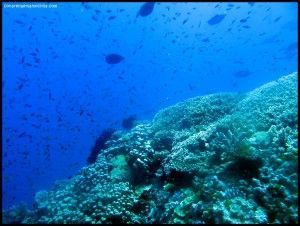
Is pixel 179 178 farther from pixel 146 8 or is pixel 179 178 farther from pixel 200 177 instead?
pixel 146 8

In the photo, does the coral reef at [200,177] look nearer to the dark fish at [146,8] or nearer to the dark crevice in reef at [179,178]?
the dark crevice in reef at [179,178]

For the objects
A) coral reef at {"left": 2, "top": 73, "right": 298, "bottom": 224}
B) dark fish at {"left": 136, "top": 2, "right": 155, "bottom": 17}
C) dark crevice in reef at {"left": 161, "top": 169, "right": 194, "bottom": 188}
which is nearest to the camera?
coral reef at {"left": 2, "top": 73, "right": 298, "bottom": 224}

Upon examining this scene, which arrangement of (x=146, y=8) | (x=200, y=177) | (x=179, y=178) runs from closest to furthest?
(x=200, y=177) → (x=179, y=178) → (x=146, y=8)

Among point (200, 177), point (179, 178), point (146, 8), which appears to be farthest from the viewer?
point (146, 8)

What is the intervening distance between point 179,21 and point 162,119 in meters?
63.3

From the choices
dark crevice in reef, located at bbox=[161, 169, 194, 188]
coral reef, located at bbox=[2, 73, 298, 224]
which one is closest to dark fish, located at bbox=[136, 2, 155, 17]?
coral reef, located at bbox=[2, 73, 298, 224]

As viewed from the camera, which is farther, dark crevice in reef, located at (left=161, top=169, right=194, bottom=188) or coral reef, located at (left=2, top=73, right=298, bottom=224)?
dark crevice in reef, located at (left=161, top=169, right=194, bottom=188)

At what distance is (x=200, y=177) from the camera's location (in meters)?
6.05

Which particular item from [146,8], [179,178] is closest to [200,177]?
[179,178]

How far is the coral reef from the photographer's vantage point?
4.95m

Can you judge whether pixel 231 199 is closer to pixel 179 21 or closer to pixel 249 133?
pixel 249 133

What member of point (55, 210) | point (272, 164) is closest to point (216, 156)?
point (272, 164)

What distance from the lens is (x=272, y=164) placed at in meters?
5.47

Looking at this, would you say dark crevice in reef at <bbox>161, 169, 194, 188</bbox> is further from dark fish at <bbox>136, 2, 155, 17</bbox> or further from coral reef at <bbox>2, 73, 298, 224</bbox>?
dark fish at <bbox>136, 2, 155, 17</bbox>
